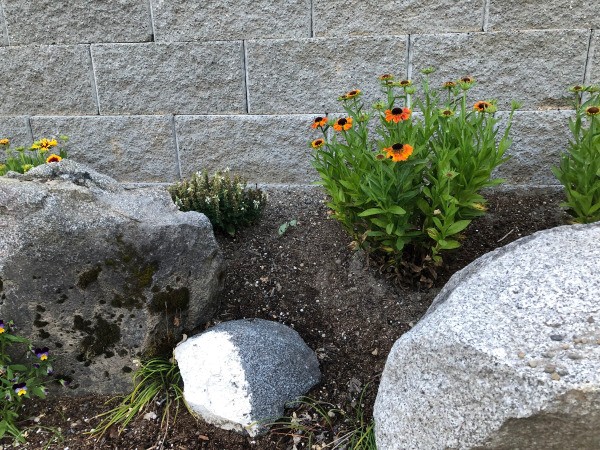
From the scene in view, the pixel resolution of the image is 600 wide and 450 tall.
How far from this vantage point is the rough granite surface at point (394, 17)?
3588 mm

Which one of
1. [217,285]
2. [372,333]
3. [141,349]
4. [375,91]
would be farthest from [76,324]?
[375,91]

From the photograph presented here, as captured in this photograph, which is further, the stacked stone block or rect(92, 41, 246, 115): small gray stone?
rect(92, 41, 246, 115): small gray stone

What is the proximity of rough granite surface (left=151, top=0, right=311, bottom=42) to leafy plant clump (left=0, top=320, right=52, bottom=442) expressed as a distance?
2.42 meters

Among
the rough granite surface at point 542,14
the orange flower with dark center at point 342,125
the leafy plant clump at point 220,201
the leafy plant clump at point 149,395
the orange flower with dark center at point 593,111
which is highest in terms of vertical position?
the rough granite surface at point 542,14

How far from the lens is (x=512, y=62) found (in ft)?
11.9

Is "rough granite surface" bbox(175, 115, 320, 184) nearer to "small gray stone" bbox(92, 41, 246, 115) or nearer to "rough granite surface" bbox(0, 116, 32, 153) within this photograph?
"small gray stone" bbox(92, 41, 246, 115)

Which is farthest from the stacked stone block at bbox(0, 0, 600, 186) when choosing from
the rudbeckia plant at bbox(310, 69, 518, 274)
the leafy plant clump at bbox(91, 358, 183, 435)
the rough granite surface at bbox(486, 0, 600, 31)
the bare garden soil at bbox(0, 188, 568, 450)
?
the leafy plant clump at bbox(91, 358, 183, 435)

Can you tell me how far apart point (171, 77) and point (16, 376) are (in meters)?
2.40

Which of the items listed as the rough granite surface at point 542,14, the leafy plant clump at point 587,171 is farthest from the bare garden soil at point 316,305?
the rough granite surface at point 542,14

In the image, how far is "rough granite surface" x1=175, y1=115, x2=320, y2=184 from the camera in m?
4.01

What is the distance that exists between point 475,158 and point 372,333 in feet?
3.55

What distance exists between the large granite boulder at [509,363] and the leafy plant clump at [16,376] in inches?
65.4

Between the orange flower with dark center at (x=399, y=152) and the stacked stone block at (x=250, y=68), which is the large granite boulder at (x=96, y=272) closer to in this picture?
the orange flower with dark center at (x=399, y=152)

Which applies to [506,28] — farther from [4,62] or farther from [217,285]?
[4,62]
